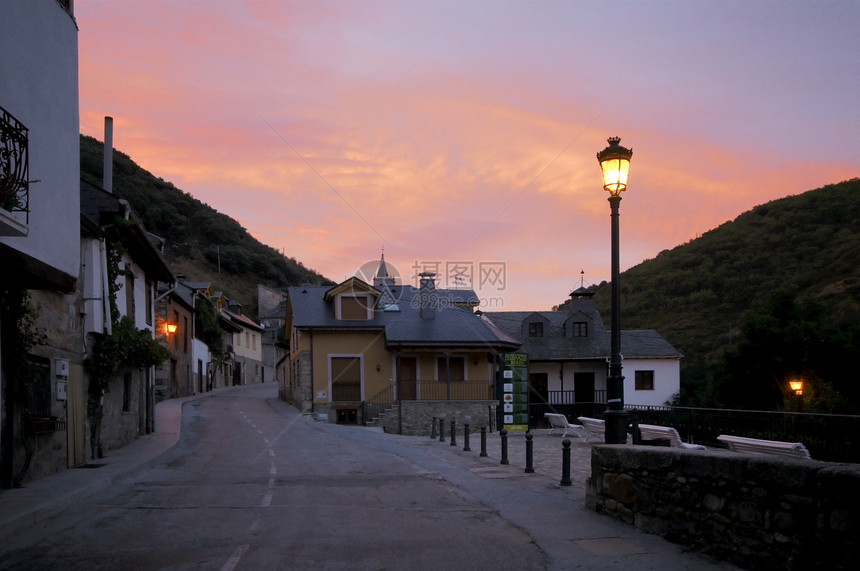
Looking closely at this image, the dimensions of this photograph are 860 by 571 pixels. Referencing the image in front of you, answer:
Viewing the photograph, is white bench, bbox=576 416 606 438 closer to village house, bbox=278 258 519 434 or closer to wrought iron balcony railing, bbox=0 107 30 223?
village house, bbox=278 258 519 434

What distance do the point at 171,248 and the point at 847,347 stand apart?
264 feet

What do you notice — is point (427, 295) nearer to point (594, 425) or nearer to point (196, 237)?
point (594, 425)

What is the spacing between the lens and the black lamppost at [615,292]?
10.6m

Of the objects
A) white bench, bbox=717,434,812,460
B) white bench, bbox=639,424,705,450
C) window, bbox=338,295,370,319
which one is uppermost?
window, bbox=338,295,370,319

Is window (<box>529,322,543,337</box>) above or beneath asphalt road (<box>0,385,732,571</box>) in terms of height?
above

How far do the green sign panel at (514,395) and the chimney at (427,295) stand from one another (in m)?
10.9

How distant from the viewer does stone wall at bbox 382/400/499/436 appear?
102 feet

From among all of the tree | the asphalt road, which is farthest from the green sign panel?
the tree

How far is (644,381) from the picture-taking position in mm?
40844

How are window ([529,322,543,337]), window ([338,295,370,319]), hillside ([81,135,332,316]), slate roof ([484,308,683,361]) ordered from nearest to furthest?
1. window ([338,295,370,319])
2. slate roof ([484,308,683,361])
3. window ([529,322,543,337])
4. hillside ([81,135,332,316])

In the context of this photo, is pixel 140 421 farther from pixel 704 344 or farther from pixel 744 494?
pixel 704 344

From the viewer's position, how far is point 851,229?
67.2m

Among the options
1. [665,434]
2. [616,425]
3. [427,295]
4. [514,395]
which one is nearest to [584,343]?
[427,295]

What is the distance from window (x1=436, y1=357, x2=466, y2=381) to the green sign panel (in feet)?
31.3
